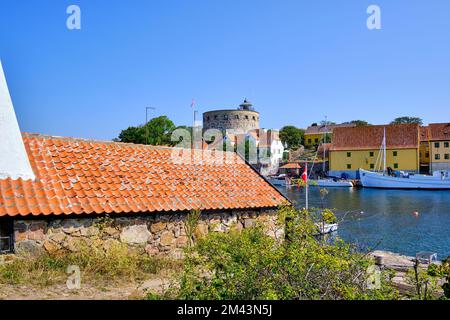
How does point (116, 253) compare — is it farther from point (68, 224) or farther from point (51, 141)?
point (51, 141)

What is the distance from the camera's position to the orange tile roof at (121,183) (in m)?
8.36

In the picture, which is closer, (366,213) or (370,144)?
(366,213)

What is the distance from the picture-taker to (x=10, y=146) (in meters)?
8.59

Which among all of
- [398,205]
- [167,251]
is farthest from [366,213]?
[167,251]

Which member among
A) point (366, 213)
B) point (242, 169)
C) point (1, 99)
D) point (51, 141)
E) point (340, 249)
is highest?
point (1, 99)

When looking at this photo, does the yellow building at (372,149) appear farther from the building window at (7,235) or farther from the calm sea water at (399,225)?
the building window at (7,235)

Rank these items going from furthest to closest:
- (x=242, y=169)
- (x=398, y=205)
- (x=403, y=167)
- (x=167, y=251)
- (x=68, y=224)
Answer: (x=403, y=167)
(x=398, y=205)
(x=242, y=169)
(x=167, y=251)
(x=68, y=224)

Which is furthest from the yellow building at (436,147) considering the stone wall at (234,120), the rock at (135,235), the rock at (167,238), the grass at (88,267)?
the grass at (88,267)

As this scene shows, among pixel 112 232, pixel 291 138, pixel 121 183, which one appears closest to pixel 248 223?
pixel 121 183

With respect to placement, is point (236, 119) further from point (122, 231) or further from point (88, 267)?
point (88, 267)

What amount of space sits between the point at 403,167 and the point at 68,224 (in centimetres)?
7251

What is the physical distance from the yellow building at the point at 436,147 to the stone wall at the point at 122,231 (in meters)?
70.8

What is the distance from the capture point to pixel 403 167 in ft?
233

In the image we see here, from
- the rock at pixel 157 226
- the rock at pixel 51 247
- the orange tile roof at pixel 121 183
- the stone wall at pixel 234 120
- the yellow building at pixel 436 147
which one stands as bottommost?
the rock at pixel 51 247
